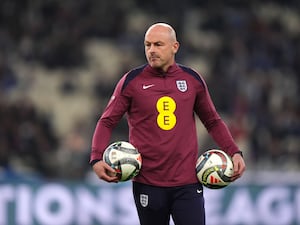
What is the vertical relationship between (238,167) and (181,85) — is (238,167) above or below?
below

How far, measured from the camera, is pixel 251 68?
19.0 meters

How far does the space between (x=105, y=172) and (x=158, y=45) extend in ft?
3.41

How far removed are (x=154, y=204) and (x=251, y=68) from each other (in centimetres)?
1194

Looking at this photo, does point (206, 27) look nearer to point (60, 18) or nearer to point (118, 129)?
point (60, 18)

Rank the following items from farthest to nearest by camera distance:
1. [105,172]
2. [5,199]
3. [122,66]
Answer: [122,66], [5,199], [105,172]

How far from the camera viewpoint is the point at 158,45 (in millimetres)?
7266

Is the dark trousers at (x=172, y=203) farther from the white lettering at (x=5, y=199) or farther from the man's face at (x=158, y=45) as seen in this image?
the white lettering at (x=5, y=199)

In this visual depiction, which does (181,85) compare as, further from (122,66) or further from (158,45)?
(122,66)

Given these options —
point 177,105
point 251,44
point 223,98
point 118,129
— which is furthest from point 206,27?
point 177,105

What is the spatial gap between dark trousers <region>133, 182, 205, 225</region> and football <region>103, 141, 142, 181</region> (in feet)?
0.73

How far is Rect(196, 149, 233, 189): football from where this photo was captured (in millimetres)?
7344

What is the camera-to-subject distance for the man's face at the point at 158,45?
7.25 metres

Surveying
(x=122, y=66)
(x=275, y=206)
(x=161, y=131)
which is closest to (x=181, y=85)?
(x=161, y=131)

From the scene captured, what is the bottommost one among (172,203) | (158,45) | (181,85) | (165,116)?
(172,203)
